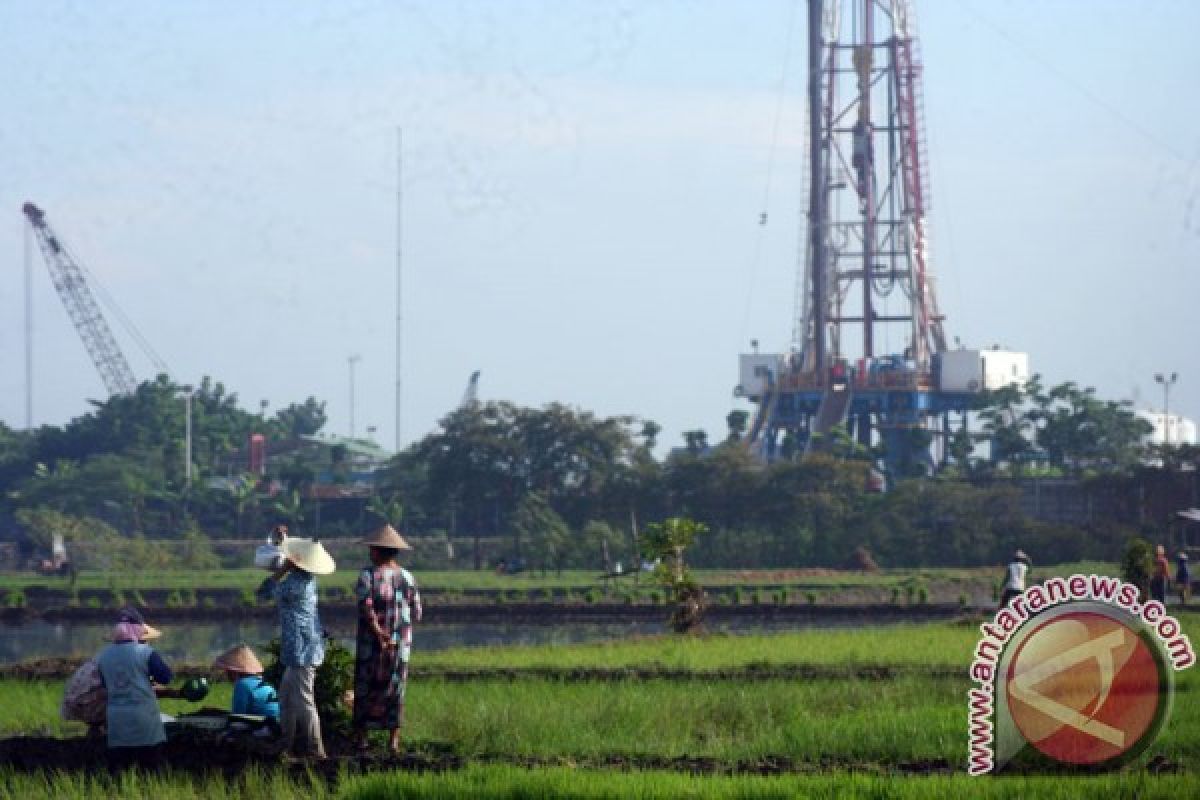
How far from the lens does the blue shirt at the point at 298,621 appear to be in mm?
14805

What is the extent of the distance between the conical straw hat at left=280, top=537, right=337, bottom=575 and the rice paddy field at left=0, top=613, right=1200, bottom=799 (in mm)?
1407

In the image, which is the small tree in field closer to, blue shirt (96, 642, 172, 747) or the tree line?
blue shirt (96, 642, 172, 747)

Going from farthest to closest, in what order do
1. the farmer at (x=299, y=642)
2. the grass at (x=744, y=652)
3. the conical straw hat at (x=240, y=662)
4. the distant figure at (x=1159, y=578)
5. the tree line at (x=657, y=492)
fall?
1. the tree line at (x=657, y=492)
2. the distant figure at (x=1159, y=578)
3. the grass at (x=744, y=652)
4. the conical straw hat at (x=240, y=662)
5. the farmer at (x=299, y=642)

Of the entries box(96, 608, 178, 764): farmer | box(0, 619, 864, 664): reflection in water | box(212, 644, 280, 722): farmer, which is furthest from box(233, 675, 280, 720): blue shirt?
box(0, 619, 864, 664): reflection in water

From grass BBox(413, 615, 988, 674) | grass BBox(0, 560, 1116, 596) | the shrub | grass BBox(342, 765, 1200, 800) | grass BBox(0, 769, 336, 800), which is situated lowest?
grass BBox(0, 769, 336, 800)

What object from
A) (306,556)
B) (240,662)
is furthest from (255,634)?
(306,556)

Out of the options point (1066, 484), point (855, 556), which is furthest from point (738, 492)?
point (1066, 484)

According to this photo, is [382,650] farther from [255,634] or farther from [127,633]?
[255,634]

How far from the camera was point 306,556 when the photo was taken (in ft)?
49.4

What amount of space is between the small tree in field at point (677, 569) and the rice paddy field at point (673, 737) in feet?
16.3

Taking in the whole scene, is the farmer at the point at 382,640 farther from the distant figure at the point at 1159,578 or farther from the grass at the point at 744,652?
the distant figure at the point at 1159,578

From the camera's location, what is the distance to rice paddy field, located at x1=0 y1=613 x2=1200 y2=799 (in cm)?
1291

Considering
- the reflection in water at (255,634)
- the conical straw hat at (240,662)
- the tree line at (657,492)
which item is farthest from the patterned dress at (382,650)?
the tree line at (657,492)

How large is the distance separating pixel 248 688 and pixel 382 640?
1255 mm
